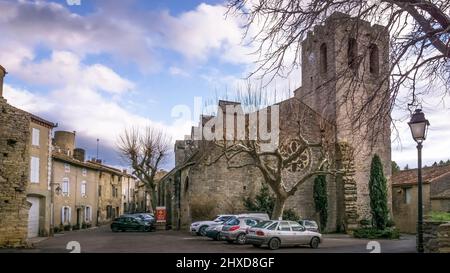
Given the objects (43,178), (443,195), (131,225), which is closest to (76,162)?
(43,178)

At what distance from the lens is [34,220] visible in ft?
96.6

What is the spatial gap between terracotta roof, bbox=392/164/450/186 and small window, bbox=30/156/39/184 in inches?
1149

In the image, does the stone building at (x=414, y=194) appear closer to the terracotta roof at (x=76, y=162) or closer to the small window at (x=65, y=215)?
the terracotta roof at (x=76, y=162)

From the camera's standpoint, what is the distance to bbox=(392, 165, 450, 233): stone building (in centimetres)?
3425

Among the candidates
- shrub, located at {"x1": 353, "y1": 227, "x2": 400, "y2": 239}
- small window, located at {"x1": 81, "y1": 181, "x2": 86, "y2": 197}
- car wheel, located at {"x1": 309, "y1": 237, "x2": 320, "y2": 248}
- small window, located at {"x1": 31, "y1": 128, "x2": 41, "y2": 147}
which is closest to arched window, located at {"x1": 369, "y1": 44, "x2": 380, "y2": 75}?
car wheel, located at {"x1": 309, "y1": 237, "x2": 320, "y2": 248}

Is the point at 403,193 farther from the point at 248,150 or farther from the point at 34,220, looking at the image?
the point at 34,220

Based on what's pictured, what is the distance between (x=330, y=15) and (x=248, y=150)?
17.1m

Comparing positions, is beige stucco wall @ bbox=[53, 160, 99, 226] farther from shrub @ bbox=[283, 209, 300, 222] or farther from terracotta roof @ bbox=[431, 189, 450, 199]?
terracotta roof @ bbox=[431, 189, 450, 199]

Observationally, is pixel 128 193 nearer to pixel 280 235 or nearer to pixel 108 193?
pixel 108 193

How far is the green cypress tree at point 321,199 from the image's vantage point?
33344mm

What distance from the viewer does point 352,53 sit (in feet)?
30.0

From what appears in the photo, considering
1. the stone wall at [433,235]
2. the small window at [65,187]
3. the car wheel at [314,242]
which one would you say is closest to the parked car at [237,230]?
the car wheel at [314,242]

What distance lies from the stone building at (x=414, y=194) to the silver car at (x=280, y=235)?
55.6 feet
